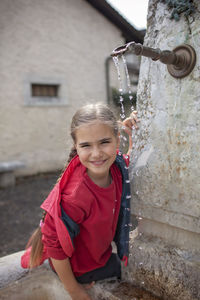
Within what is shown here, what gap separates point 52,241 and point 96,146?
43 cm

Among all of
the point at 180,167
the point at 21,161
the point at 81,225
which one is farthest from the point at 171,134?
the point at 21,161

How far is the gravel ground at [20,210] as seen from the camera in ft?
10.1

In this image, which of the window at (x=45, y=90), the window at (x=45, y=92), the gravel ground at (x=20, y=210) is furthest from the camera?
the window at (x=45, y=90)

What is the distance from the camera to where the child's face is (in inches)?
45.7

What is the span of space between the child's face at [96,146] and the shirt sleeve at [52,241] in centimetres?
29

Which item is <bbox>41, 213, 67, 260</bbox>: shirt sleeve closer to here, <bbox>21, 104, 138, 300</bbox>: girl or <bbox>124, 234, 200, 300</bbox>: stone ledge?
<bbox>21, 104, 138, 300</bbox>: girl

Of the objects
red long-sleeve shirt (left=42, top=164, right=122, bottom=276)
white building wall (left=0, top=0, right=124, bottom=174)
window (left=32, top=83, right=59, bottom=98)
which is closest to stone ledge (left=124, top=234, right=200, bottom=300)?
red long-sleeve shirt (left=42, top=164, right=122, bottom=276)

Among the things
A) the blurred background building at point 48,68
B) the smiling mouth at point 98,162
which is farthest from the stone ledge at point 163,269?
the blurred background building at point 48,68

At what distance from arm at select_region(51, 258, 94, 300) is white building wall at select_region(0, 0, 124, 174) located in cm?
391

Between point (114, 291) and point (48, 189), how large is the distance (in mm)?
3881

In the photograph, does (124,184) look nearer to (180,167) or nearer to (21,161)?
(180,167)

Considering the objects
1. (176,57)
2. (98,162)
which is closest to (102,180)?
(98,162)

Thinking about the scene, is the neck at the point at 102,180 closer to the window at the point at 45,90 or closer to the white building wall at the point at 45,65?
the white building wall at the point at 45,65

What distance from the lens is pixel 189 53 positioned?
3.25ft
